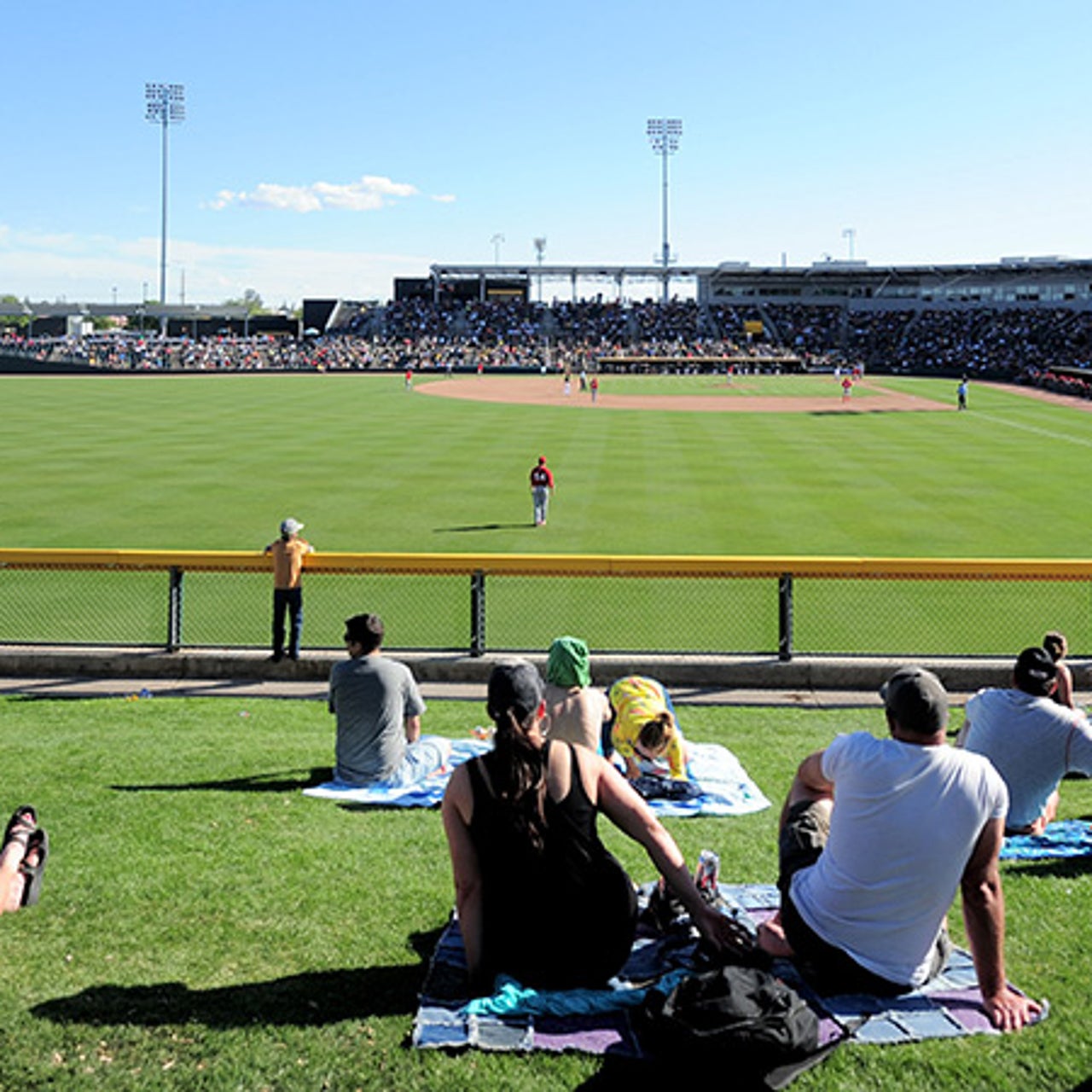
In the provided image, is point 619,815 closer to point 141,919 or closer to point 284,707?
point 141,919

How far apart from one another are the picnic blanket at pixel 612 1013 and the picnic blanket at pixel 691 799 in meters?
2.42

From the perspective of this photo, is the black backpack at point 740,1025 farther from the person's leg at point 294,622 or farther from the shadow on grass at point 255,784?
the person's leg at point 294,622

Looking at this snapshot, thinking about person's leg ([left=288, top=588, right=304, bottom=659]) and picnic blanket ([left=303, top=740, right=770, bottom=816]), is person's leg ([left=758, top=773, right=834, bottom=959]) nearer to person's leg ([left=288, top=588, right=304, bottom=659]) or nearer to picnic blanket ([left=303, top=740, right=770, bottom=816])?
picnic blanket ([left=303, top=740, right=770, bottom=816])

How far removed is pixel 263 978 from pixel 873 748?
103 inches

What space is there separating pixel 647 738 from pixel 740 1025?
3786mm

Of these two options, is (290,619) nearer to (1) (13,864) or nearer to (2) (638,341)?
(1) (13,864)

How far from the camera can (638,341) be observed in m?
108

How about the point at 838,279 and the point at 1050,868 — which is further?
the point at 838,279

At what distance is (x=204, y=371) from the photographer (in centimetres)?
8894

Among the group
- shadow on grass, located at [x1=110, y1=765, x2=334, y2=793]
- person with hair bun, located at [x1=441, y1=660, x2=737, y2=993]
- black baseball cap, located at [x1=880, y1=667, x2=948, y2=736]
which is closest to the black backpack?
person with hair bun, located at [x1=441, y1=660, x2=737, y2=993]

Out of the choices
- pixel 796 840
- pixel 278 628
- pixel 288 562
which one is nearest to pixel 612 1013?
pixel 796 840

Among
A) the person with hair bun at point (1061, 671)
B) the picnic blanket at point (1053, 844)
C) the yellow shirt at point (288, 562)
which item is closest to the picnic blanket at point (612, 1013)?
the picnic blanket at point (1053, 844)

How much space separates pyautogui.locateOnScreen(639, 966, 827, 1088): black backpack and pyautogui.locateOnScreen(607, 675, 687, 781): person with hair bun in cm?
349

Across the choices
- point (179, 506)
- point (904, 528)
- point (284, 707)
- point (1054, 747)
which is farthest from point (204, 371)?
point (1054, 747)
